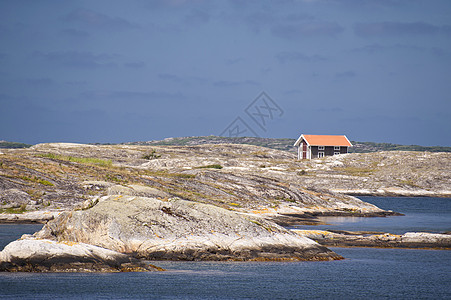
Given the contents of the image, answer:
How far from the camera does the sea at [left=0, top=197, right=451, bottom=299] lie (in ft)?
98.8

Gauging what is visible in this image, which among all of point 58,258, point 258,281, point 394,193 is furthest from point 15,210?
point 394,193

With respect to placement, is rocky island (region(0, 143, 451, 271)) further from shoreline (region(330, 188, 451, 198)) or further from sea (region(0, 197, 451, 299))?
sea (region(0, 197, 451, 299))

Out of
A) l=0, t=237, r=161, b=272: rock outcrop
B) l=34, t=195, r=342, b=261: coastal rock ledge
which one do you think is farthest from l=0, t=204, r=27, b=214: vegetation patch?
l=0, t=237, r=161, b=272: rock outcrop

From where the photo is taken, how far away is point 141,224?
128 ft

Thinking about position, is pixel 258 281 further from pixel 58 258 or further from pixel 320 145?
pixel 320 145

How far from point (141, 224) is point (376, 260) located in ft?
55.5

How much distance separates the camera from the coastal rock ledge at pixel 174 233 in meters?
38.3

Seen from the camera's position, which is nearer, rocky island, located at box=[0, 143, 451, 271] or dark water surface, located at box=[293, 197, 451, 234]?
rocky island, located at box=[0, 143, 451, 271]

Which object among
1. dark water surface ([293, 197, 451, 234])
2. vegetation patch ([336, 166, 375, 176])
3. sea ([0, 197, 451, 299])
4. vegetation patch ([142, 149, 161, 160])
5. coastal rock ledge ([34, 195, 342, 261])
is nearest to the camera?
sea ([0, 197, 451, 299])

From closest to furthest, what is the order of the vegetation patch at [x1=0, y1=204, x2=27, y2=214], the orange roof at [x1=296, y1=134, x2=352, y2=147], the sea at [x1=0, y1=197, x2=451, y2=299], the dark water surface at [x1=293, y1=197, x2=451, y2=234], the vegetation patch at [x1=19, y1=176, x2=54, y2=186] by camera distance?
the sea at [x1=0, y1=197, x2=451, y2=299]
the vegetation patch at [x1=0, y1=204, x2=27, y2=214]
the dark water surface at [x1=293, y1=197, x2=451, y2=234]
the vegetation patch at [x1=19, y1=176, x2=54, y2=186]
the orange roof at [x1=296, y1=134, x2=352, y2=147]

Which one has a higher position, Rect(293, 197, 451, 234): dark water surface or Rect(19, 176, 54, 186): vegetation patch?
Rect(19, 176, 54, 186): vegetation patch

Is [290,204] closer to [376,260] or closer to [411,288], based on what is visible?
[376,260]

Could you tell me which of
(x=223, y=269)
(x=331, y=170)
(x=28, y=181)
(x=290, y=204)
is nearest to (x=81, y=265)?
(x=223, y=269)

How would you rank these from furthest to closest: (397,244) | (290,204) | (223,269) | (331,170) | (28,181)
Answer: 1. (331,170)
2. (290,204)
3. (28,181)
4. (397,244)
5. (223,269)
